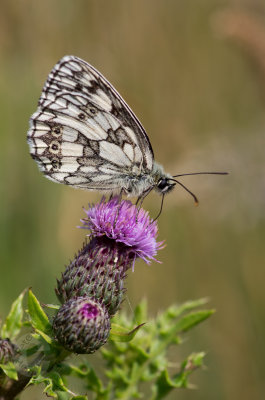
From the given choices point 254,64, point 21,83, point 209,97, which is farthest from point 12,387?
point 209,97

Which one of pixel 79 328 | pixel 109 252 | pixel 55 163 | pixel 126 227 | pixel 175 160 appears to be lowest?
pixel 79 328

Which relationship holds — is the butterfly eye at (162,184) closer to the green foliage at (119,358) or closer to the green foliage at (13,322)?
the green foliage at (119,358)

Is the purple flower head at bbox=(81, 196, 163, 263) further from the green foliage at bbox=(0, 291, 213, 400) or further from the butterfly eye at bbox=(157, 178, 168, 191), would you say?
the butterfly eye at bbox=(157, 178, 168, 191)

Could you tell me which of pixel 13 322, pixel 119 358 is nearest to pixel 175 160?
pixel 119 358

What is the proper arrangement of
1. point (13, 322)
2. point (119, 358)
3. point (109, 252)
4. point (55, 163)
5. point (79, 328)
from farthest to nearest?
1. point (55, 163)
2. point (119, 358)
3. point (109, 252)
4. point (13, 322)
5. point (79, 328)

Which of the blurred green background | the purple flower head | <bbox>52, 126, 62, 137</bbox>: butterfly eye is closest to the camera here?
the purple flower head

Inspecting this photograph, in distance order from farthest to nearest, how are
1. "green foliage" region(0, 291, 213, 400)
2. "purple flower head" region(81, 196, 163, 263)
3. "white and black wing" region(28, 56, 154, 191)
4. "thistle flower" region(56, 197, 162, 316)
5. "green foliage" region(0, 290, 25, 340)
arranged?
"white and black wing" region(28, 56, 154, 191) < "purple flower head" region(81, 196, 163, 263) < "thistle flower" region(56, 197, 162, 316) < "green foliage" region(0, 290, 25, 340) < "green foliage" region(0, 291, 213, 400)

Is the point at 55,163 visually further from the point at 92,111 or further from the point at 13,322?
the point at 13,322

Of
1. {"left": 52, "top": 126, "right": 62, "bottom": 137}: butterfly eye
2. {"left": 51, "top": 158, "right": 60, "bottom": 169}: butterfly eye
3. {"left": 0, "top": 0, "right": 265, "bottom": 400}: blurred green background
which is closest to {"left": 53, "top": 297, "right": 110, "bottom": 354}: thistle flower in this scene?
{"left": 51, "top": 158, "right": 60, "bottom": 169}: butterfly eye
